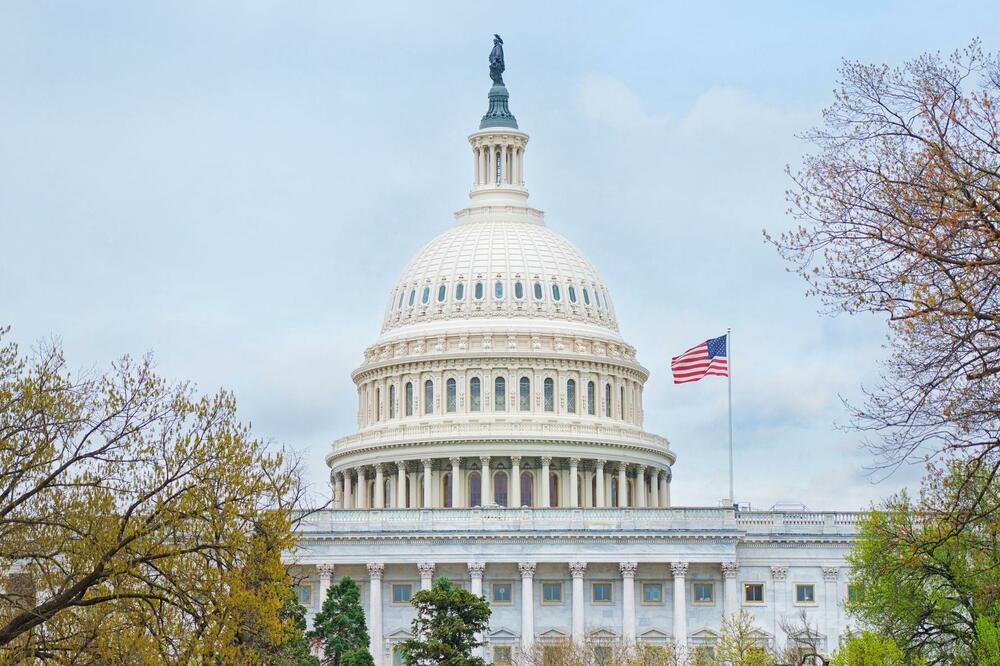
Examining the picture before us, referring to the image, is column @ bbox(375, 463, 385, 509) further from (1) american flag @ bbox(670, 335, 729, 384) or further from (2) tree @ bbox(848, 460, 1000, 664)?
(2) tree @ bbox(848, 460, 1000, 664)

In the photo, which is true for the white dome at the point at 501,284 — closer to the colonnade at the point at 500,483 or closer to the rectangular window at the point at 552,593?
the colonnade at the point at 500,483

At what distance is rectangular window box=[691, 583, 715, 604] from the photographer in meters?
142

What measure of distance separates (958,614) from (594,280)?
103403mm

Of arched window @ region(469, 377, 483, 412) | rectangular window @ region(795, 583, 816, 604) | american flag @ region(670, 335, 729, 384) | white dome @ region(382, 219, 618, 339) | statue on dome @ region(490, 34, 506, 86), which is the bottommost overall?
rectangular window @ region(795, 583, 816, 604)

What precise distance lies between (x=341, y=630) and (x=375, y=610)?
119 ft

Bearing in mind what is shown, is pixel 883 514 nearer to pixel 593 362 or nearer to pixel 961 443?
pixel 961 443

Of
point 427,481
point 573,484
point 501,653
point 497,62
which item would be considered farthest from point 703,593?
point 497,62

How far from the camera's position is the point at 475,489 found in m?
169

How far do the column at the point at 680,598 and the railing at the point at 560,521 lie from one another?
276 cm

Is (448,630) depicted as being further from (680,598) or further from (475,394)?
(475,394)

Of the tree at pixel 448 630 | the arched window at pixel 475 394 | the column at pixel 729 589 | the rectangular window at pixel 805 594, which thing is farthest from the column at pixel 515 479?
the tree at pixel 448 630

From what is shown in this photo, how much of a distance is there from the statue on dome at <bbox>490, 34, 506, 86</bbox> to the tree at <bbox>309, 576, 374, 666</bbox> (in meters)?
96.2

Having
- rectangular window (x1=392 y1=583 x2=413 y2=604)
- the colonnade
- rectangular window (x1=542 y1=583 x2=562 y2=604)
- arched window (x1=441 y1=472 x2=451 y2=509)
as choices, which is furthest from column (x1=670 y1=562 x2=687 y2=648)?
arched window (x1=441 y1=472 x2=451 y2=509)

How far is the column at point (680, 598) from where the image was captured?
140 meters
